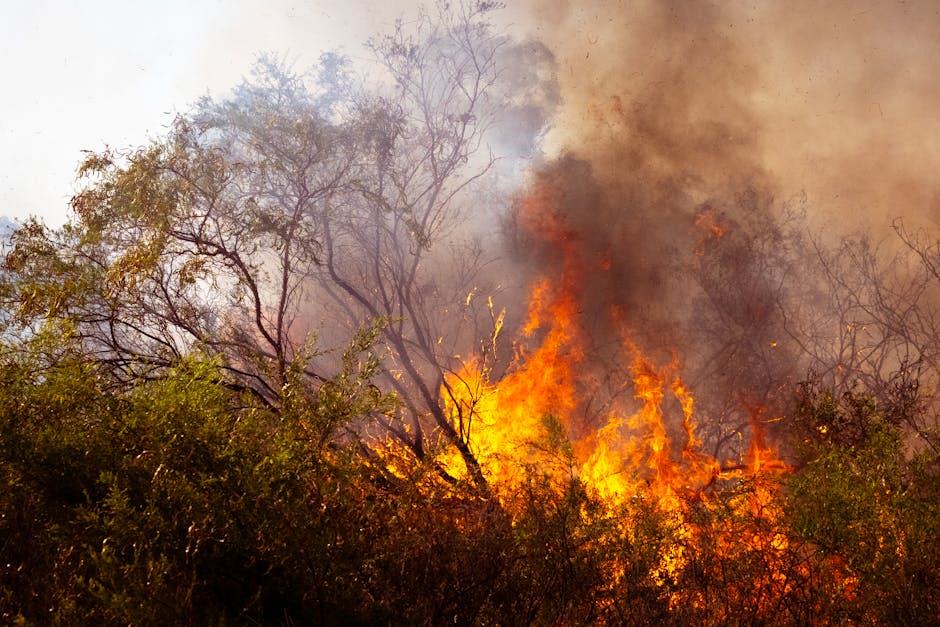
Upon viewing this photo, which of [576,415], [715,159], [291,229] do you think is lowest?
[291,229]

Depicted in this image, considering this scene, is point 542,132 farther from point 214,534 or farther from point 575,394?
point 214,534

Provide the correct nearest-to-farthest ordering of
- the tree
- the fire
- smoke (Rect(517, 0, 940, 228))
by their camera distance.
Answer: the tree → the fire → smoke (Rect(517, 0, 940, 228))

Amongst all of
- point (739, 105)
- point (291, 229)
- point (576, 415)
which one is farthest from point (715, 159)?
point (291, 229)

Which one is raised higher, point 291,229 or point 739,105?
point 739,105

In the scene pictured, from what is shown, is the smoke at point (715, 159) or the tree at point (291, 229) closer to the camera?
the tree at point (291, 229)

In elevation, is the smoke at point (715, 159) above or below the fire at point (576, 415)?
above

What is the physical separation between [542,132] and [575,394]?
6243 millimetres

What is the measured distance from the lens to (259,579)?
411 centimetres

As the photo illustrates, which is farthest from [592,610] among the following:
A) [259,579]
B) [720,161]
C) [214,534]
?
[720,161]

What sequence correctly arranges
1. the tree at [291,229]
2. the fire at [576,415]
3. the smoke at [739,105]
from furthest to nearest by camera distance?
the smoke at [739,105] → the fire at [576,415] → the tree at [291,229]

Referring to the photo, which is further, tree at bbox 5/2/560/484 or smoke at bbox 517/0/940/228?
smoke at bbox 517/0/940/228

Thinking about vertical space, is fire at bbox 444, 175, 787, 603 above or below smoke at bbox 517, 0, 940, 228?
below

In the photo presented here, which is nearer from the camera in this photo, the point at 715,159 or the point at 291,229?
the point at 291,229

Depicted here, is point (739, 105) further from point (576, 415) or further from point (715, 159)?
A: point (576, 415)
